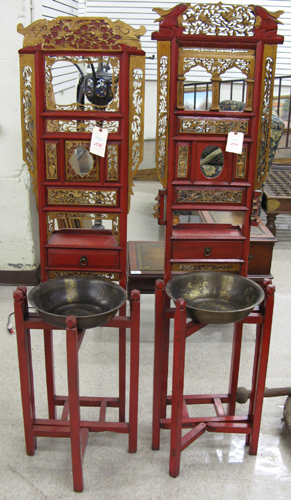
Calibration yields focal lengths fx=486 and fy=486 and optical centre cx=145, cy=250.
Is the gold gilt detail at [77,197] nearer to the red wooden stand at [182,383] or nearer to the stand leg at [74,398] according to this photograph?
the red wooden stand at [182,383]

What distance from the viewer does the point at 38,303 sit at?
6.81 feet

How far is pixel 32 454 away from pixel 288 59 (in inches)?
300

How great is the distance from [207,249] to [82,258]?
0.61 m

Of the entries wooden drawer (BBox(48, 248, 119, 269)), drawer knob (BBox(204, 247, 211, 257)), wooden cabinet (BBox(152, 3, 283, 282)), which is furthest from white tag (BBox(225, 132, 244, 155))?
wooden drawer (BBox(48, 248, 119, 269))

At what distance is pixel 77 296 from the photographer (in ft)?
7.26

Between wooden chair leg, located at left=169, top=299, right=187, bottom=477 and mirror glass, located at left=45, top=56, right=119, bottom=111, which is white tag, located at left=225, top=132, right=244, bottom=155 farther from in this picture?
wooden chair leg, located at left=169, top=299, right=187, bottom=477

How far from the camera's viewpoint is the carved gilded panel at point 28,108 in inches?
83.0

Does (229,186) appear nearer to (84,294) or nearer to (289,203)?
(84,294)

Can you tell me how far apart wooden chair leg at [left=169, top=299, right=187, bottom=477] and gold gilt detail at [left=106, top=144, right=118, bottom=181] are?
680 millimetres

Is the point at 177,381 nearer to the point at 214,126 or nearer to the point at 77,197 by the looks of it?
the point at 77,197

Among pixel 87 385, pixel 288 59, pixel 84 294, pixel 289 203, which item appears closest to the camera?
pixel 84 294

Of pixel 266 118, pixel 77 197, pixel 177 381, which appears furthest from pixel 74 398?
pixel 266 118

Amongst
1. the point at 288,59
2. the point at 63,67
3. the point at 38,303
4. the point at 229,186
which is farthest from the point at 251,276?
the point at 288,59

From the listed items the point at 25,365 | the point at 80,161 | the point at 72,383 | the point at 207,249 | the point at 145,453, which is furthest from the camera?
the point at 80,161
